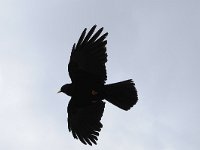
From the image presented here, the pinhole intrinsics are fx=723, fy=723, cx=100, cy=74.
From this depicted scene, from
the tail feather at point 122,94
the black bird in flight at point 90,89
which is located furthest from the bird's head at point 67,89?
the tail feather at point 122,94

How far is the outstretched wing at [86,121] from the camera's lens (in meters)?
23.3

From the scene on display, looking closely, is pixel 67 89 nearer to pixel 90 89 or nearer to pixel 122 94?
pixel 90 89

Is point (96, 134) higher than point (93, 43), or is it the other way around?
point (93, 43)

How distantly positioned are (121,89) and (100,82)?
2.31 ft

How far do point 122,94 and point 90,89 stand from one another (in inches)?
42.2

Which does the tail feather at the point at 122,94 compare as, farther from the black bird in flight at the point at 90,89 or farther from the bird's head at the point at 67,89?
the bird's head at the point at 67,89

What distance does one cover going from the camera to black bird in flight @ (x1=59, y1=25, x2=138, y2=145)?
2255cm

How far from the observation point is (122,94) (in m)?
22.6

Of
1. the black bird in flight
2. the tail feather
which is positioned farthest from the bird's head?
the tail feather

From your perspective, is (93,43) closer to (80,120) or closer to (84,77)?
(84,77)

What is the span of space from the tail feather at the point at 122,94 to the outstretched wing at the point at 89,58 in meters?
0.41

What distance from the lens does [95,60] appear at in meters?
22.6

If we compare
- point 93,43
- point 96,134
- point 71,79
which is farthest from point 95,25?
point 96,134

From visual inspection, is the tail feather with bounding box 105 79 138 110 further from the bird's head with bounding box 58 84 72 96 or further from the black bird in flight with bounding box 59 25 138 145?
the bird's head with bounding box 58 84 72 96
